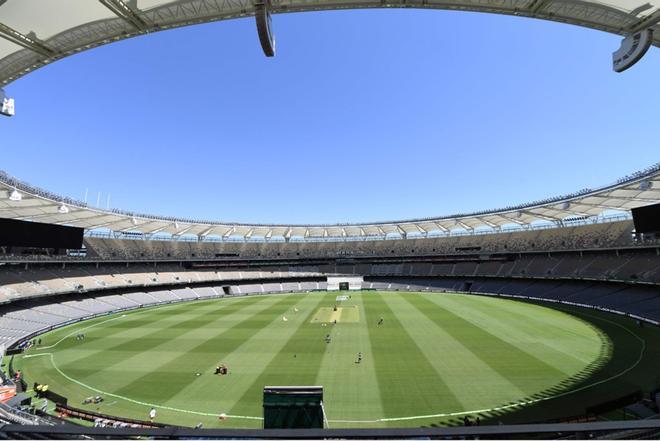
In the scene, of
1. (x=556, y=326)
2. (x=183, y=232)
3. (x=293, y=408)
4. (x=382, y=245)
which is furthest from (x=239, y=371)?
(x=382, y=245)

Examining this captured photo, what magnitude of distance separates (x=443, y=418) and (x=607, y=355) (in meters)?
15.5

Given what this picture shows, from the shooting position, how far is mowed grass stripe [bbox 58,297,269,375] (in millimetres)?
26508

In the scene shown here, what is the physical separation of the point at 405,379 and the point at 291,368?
24.4 feet

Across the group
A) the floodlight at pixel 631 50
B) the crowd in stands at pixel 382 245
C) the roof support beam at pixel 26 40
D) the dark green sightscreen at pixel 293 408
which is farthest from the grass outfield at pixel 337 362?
the crowd in stands at pixel 382 245

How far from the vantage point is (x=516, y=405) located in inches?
679

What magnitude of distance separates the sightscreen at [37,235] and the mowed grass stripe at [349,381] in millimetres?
40049

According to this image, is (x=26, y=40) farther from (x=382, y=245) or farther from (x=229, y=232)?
(x=382, y=245)

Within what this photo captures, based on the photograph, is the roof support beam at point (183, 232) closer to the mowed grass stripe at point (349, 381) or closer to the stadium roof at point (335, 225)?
the stadium roof at point (335, 225)

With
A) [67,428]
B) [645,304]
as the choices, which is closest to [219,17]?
[67,428]

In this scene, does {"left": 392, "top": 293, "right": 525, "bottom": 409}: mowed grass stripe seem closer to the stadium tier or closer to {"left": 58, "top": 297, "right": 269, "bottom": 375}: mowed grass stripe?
the stadium tier

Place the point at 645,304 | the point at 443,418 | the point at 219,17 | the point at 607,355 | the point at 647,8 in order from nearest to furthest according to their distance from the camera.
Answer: the point at 647,8
the point at 219,17
the point at 443,418
the point at 607,355
the point at 645,304

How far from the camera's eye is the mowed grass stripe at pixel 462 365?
18500mm

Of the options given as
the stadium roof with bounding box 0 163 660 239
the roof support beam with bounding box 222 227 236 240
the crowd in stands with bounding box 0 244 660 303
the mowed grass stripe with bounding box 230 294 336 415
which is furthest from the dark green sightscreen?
the roof support beam with bounding box 222 227 236 240

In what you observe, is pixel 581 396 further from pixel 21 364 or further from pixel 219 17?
pixel 21 364
